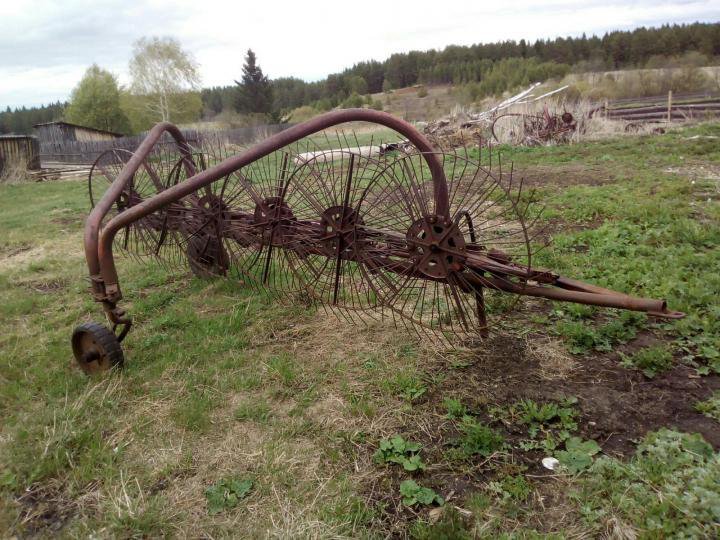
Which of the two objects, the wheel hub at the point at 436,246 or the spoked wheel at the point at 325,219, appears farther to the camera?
the spoked wheel at the point at 325,219

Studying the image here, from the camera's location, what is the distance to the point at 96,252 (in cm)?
304

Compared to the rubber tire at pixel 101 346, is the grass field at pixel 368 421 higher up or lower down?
lower down

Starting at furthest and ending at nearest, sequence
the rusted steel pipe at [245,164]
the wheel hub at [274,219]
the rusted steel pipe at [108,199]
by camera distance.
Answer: the wheel hub at [274,219]
the rusted steel pipe at [108,199]
the rusted steel pipe at [245,164]

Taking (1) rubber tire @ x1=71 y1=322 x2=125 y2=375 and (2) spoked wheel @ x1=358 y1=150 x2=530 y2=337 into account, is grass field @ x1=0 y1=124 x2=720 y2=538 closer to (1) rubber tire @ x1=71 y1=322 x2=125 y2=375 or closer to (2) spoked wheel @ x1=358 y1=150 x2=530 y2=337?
(1) rubber tire @ x1=71 y1=322 x2=125 y2=375

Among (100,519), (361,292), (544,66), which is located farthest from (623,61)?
(100,519)

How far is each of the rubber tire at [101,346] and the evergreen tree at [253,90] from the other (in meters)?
46.0

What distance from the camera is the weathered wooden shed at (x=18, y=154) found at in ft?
55.3

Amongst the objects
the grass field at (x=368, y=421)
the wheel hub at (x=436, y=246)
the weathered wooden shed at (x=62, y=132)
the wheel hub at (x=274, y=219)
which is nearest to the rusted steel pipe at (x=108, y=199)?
the grass field at (x=368, y=421)

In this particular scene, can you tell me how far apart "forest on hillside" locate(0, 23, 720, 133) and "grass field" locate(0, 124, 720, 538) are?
32.5 m

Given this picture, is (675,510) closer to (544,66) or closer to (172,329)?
(172,329)

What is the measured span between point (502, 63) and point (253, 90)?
905 inches

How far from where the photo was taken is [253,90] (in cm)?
4575

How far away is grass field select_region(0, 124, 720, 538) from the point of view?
202 cm

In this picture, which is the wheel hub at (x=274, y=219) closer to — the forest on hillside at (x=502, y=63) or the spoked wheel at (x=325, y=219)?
the spoked wheel at (x=325, y=219)
